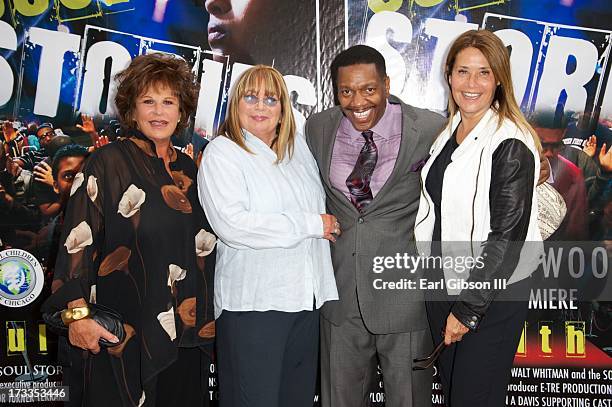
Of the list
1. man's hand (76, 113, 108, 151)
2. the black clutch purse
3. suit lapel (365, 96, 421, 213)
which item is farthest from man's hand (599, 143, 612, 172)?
man's hand (76, 113, 108, 151)

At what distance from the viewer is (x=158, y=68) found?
7.31 ft

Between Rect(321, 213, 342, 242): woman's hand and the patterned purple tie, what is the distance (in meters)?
0.13

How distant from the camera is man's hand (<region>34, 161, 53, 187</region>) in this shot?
126 inches

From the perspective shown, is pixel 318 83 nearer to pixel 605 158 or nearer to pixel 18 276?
pixel 605 158

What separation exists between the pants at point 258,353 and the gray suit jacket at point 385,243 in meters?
0.23

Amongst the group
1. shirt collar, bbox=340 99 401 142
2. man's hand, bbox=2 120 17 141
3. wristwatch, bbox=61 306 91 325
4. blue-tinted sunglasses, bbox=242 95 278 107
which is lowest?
wristwatch, bbox=61 306 91 325

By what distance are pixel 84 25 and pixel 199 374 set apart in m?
1.89

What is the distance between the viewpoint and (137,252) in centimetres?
213

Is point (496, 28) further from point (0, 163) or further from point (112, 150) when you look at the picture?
point (0, 163)

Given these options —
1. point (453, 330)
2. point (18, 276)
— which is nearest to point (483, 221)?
point (453, 330)

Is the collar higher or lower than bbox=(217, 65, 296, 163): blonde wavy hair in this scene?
lower

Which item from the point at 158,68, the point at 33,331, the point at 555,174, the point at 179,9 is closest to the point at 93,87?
the point at 179,9

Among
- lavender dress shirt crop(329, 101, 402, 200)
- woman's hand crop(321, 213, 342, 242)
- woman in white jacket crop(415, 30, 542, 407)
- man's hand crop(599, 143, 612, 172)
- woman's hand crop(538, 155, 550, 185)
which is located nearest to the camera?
woman in white jacket crop(415, 30, 542, 407)

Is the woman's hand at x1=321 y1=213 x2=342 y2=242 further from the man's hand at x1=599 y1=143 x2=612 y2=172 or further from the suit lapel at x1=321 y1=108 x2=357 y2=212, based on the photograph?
the man's hand at x1=599 y1=143 x2=612 y2=172
